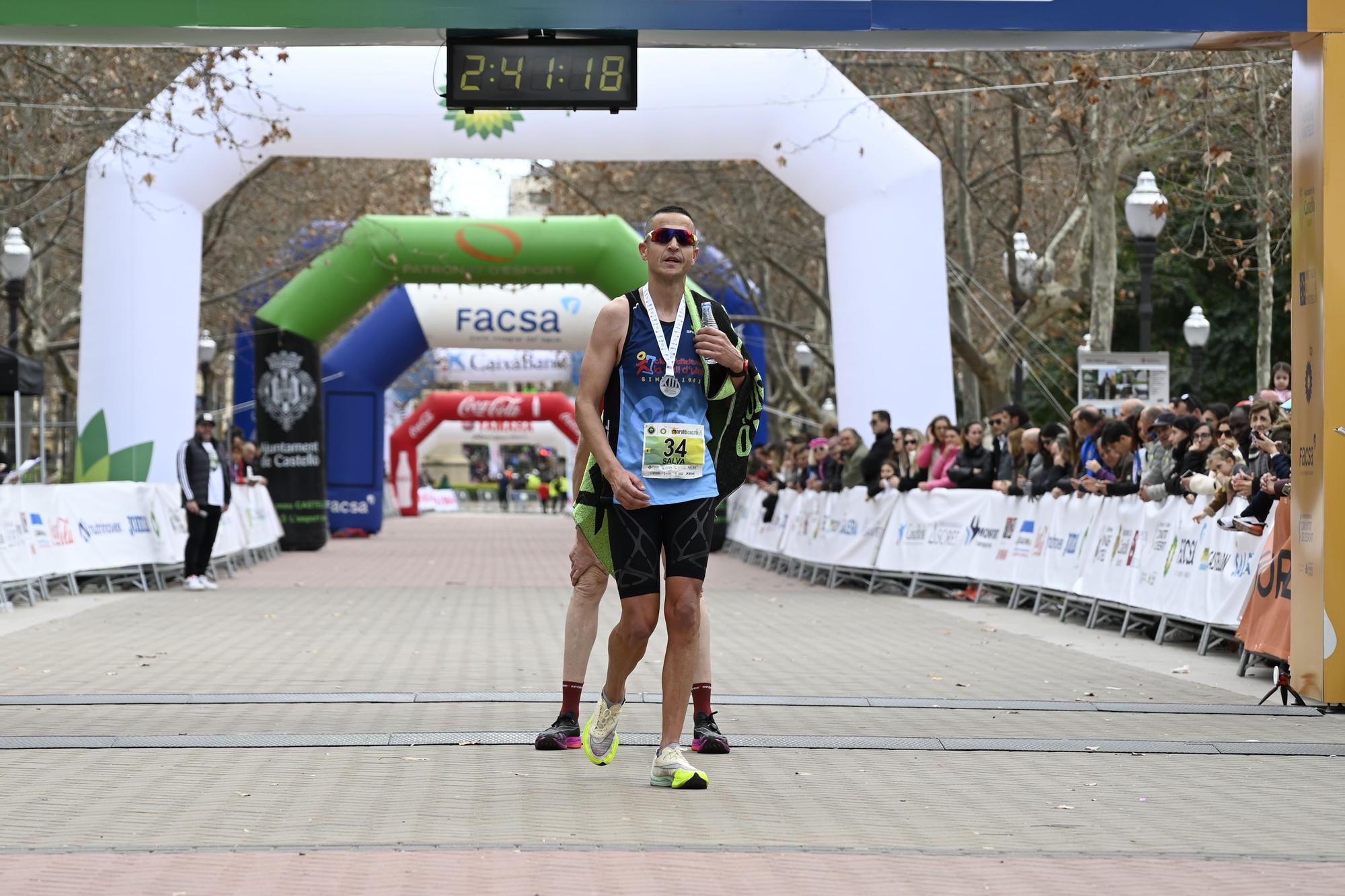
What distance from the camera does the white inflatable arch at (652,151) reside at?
19.8 meters

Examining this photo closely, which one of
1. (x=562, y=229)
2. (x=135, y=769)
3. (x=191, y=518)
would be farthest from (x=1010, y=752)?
(x=562, y=229)

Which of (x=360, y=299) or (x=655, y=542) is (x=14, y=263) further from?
(x=655, y=542)

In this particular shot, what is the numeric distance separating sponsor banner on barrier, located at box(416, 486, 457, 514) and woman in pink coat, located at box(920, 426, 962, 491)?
52343 mm

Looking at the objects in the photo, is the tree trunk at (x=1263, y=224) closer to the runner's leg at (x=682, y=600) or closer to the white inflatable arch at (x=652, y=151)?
the white inflatable arch at (x=652, y=151)

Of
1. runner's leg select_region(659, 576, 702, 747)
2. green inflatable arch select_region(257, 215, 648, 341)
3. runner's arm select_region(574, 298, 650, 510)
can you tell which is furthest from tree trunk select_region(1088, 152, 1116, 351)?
runner's leg select_region(659, 576, 702, 747)

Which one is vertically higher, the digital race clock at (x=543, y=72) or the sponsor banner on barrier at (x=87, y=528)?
the digital race clock at (x=543, y=72)

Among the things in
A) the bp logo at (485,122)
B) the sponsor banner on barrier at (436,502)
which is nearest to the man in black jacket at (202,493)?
the bp logo at (485,122)

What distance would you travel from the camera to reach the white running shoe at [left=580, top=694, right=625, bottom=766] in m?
7.09

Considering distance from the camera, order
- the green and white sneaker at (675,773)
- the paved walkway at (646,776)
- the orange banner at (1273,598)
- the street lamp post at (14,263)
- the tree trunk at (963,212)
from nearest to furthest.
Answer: the paved walkway at (646,776)
the green and white sneaker at (675,773)
the orange banner at (1273,598)
the street lamp post at (14,263)
the tree trunk at (963,212)

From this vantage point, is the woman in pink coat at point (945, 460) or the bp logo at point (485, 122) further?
the bp logo at point (485, 122)

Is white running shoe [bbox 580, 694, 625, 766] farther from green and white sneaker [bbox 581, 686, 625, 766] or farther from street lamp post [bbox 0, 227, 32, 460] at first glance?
street lamp post [bbox 0, 227, 32, 460]

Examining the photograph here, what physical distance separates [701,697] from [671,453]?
128 centimetres

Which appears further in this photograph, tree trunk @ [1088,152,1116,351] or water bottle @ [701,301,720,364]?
tree trunk @ [1088,152,1116,351]

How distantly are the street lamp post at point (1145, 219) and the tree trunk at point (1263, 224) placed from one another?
3.75 feet
